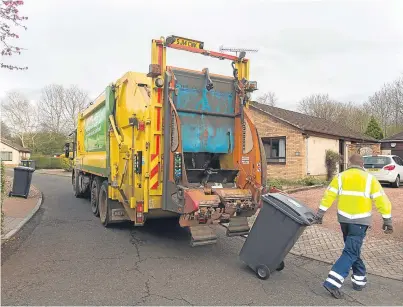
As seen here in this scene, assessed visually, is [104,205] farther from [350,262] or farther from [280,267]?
[350,262]

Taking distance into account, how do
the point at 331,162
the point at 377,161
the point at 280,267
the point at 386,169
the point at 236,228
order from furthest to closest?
the point at 331,162
the point at 377,161
the point at 386,169
the point at 236,228
the point at 280,267

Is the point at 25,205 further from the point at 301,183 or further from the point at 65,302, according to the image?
the point at 301,183

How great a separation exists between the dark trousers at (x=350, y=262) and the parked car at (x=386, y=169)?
12.0 metres

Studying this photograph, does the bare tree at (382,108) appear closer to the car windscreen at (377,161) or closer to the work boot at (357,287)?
the car windscreen at (377,161)

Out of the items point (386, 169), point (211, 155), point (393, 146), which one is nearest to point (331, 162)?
point (386, 169)

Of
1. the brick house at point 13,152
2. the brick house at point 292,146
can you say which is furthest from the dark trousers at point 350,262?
the brick house at point 13,152

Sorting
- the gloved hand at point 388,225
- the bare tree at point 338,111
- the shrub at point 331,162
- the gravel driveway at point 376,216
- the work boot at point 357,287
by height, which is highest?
the bare tree at point 338,111

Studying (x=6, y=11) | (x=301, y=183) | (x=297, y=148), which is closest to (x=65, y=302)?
(x=6, y=11)

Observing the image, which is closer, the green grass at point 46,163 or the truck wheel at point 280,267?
the truck wheel at point 280,267

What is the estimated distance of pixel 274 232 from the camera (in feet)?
14.9

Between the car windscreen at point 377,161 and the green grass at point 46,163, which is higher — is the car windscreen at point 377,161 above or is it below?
above

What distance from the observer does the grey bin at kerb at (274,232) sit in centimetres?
439

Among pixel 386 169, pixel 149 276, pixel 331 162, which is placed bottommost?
pixel 149 276

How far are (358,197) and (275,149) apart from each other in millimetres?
13417
